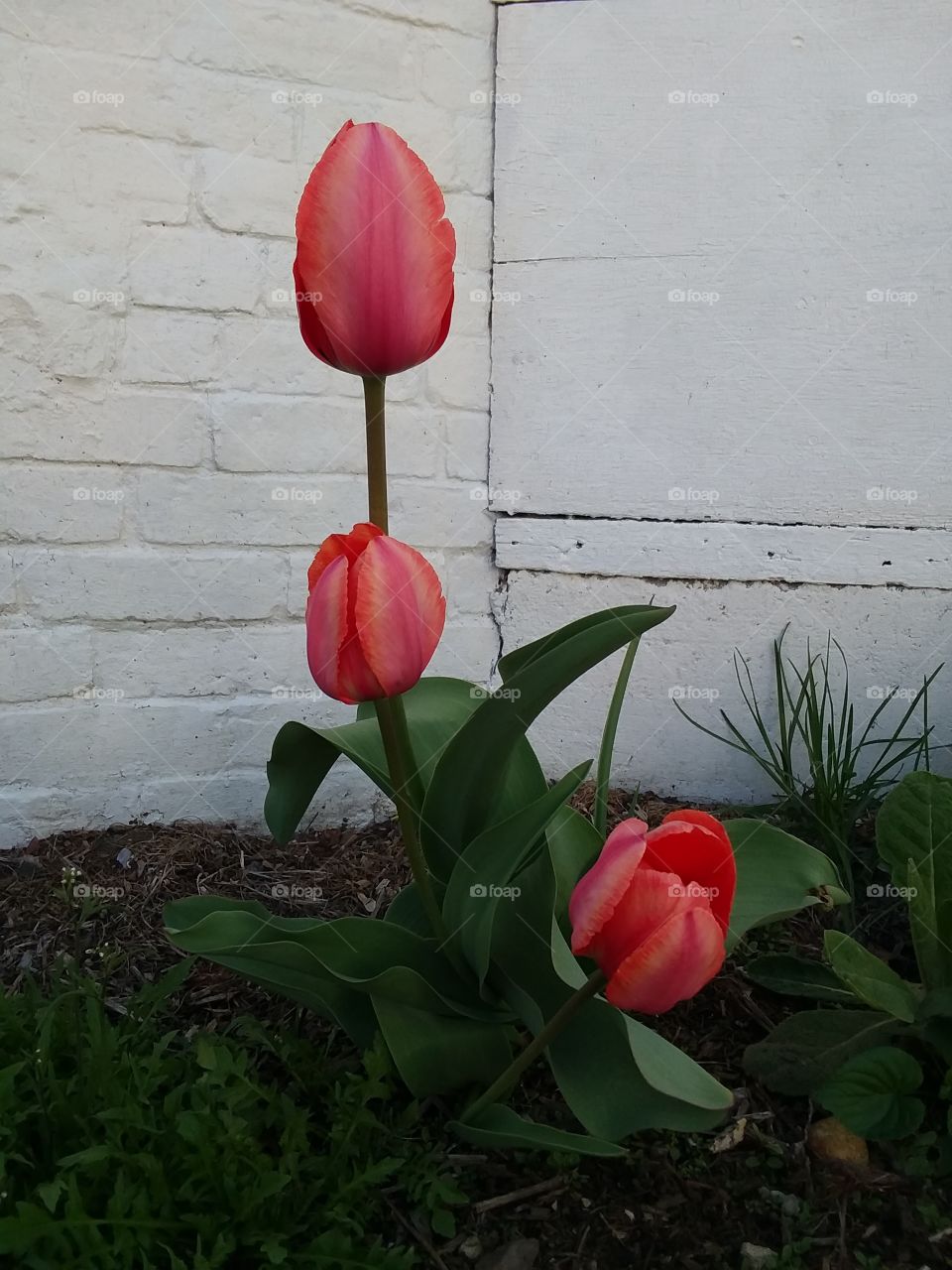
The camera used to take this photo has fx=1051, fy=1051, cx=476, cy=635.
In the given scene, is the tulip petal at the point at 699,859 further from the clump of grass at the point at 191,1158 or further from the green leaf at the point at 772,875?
the clump of grass at the point at 191,1158

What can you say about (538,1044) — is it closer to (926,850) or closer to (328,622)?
(328,622)

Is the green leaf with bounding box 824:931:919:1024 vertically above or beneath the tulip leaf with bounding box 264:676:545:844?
beneath

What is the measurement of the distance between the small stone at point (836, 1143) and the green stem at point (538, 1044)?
12.5 inches

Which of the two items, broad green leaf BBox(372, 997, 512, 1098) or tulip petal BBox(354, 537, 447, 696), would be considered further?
broad green leaf BBox(372, 997, 512, 1098)

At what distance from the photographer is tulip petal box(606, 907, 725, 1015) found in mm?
703

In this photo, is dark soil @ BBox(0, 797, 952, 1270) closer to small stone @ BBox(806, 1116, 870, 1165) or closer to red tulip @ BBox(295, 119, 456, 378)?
small stone @ BBox(806, 1116, 870, 1165)

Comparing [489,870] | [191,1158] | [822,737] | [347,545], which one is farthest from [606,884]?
[822,737]

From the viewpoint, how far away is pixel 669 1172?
101 cm

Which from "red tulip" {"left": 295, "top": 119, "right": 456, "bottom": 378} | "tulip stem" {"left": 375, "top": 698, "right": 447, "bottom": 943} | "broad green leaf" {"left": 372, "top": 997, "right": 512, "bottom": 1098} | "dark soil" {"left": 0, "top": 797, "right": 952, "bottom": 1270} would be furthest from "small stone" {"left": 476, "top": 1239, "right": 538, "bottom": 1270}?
"red tulip" {"left": 295, "top": 119, "right": 456, "bottom": 378}

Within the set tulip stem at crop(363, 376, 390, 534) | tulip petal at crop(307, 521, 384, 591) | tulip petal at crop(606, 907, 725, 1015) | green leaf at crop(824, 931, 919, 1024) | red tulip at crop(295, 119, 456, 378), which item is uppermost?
red tulip at crop(295, 119, 456, 378)

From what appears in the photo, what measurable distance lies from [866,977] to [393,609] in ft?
2.09

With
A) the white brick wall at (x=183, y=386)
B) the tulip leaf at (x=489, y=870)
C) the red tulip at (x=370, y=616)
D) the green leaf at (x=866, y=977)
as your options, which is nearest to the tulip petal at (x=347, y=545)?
the red tulip at (x=370, y=616)

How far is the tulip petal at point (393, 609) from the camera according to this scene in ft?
2.49

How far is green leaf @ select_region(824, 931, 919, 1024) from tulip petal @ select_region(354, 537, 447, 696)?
53cm
